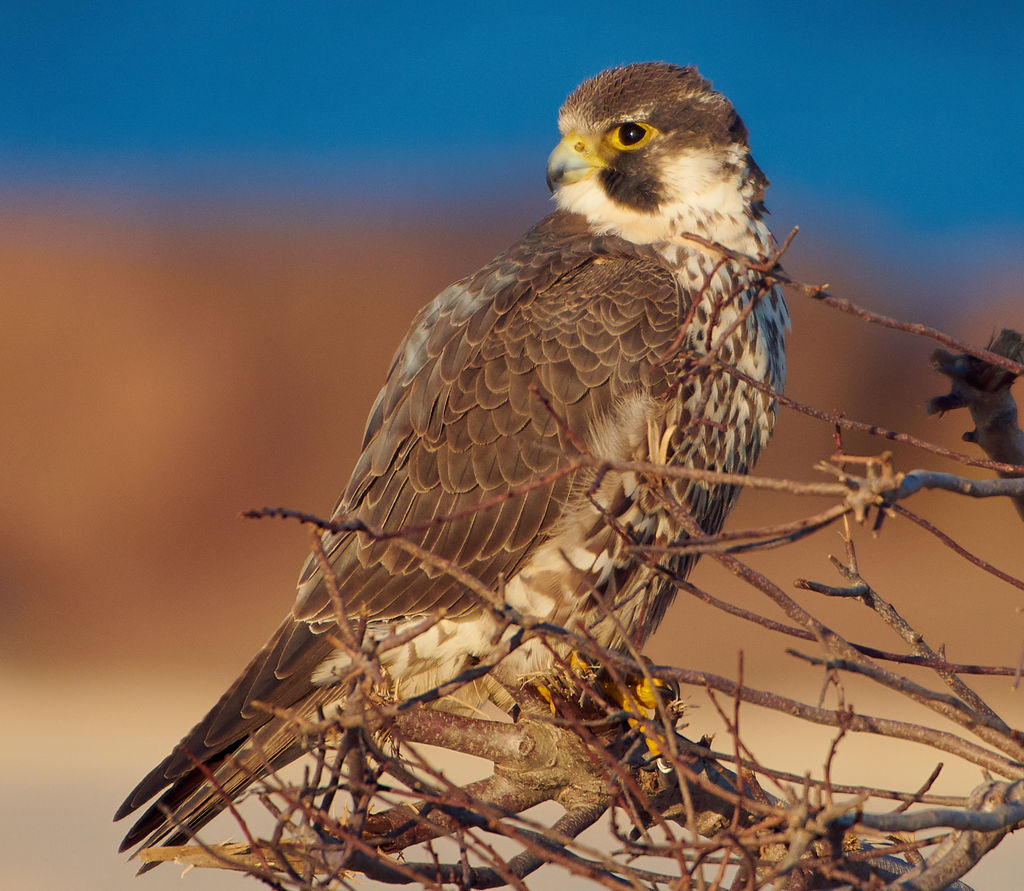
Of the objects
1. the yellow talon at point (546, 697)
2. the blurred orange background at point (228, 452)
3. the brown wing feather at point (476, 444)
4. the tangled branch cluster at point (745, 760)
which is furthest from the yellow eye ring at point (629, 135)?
the blurred orange background at point (228, 452)

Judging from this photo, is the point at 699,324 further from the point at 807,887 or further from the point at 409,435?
the point at 807,887

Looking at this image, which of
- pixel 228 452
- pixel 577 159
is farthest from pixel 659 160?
pixel 228 452

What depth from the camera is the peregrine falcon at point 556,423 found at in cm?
310

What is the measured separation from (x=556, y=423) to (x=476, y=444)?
0.30 metres

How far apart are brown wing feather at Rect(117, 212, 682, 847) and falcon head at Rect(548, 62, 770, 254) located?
0.59ft

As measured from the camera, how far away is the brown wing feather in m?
3.12

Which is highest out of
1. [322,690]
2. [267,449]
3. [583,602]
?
[267,449]

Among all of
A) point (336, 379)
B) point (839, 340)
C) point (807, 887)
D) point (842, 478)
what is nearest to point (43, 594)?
point (336, 379)

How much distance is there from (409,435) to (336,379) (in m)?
8.65

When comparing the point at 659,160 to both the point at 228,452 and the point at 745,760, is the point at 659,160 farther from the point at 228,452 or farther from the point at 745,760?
the point at 228,452

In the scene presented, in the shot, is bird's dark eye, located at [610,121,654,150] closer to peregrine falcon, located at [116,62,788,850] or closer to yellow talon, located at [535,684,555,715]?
peregrine falcon, located at [116,62,788,850]

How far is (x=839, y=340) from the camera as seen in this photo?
38.8ft

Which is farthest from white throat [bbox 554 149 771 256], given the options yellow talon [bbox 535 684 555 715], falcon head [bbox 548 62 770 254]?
yellow talon [bbox 535 684 555 715]

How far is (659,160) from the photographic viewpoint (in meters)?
3.52
